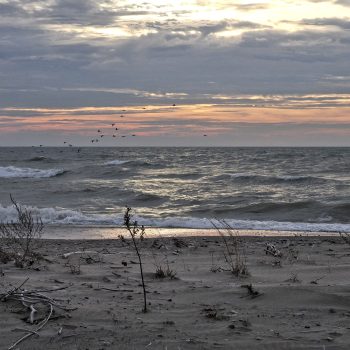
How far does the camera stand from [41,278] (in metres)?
5.68

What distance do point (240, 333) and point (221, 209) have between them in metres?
13.7

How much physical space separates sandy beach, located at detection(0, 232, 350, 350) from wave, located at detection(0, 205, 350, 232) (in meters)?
6.29

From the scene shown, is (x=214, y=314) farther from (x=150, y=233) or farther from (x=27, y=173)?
(x=27, y=173)

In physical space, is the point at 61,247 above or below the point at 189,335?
below

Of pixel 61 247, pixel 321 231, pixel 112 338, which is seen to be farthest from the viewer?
Result: pixel 321 231


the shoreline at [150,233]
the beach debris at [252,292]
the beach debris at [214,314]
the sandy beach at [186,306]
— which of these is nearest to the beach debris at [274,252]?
the sandy beach at [186,306]

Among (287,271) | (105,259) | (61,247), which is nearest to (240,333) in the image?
(287,271)

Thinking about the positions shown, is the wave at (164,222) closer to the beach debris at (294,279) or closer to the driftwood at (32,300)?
the beach debris at (294,279)

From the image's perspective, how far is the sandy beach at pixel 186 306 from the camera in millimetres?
3686

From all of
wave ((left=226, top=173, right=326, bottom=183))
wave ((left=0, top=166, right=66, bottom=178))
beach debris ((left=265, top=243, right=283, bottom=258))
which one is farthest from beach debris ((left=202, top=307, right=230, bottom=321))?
wave ((left=0, top=166, right=66, bottom=178))

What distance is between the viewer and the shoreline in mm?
11906

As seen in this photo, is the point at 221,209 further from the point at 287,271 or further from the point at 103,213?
the point at 287,271

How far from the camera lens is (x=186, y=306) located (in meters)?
4.56

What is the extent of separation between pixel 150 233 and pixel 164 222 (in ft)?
8.13
